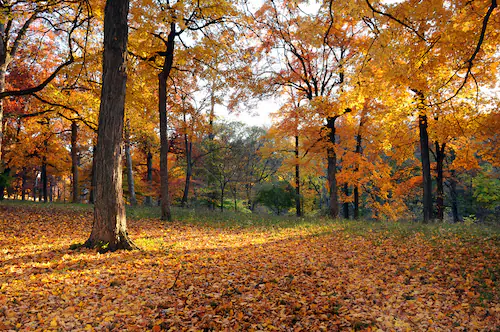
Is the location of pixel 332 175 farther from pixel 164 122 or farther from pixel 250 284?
pixel 250 284

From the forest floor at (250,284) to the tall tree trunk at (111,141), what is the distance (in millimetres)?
508

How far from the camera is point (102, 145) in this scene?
6.19 m

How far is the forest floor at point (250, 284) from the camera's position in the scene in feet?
12.3

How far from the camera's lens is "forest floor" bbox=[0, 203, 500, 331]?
3.75 metres

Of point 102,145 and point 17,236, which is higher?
point 102,145

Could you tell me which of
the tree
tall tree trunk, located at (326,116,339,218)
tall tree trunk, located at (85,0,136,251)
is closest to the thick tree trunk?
tall tree trunk, located at (326,116,339,218)

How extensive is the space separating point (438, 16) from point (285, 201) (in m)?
20.8

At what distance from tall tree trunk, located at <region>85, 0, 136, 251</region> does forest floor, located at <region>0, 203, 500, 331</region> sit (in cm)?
51

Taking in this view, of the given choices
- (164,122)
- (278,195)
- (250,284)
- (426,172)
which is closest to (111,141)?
(250,284)

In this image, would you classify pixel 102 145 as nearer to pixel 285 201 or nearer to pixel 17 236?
pixel 17 236

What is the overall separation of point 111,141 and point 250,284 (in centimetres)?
402

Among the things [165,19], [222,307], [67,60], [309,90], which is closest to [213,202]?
[309,90]

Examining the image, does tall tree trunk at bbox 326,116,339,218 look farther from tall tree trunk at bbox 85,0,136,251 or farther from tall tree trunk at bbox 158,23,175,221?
tall tree trunk at bbox 85,0,136,251

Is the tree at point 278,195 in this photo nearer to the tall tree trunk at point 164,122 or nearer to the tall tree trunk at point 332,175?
the tall tree trunk at point 332,175
